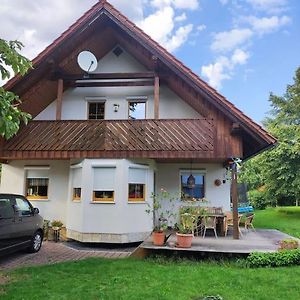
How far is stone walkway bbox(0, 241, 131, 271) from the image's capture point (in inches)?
354

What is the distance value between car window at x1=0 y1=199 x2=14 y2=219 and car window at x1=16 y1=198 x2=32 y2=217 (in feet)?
1.23

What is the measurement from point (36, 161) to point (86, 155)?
3.34m

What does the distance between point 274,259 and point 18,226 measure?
22.6 ft

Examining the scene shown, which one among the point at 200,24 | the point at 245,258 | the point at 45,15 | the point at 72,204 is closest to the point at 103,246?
the point at 72,204

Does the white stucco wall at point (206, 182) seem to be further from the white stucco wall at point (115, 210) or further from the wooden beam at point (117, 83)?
the wooden beam at point (117, 83)

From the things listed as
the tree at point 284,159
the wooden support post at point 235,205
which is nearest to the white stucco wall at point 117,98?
the wooden support post at point 235,205

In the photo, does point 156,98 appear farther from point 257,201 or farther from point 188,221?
point 257,201

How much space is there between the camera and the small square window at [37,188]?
1399 centimetres

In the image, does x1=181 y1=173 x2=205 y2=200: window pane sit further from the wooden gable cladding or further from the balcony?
the balcony

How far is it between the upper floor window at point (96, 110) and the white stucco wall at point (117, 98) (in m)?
0.19

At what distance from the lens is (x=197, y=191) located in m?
14.3

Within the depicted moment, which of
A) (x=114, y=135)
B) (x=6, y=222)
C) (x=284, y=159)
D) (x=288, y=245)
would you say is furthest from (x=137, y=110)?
(x=284, y=159)

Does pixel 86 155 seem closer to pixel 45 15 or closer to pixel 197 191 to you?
pixel 197 191

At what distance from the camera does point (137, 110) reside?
14.0 m
